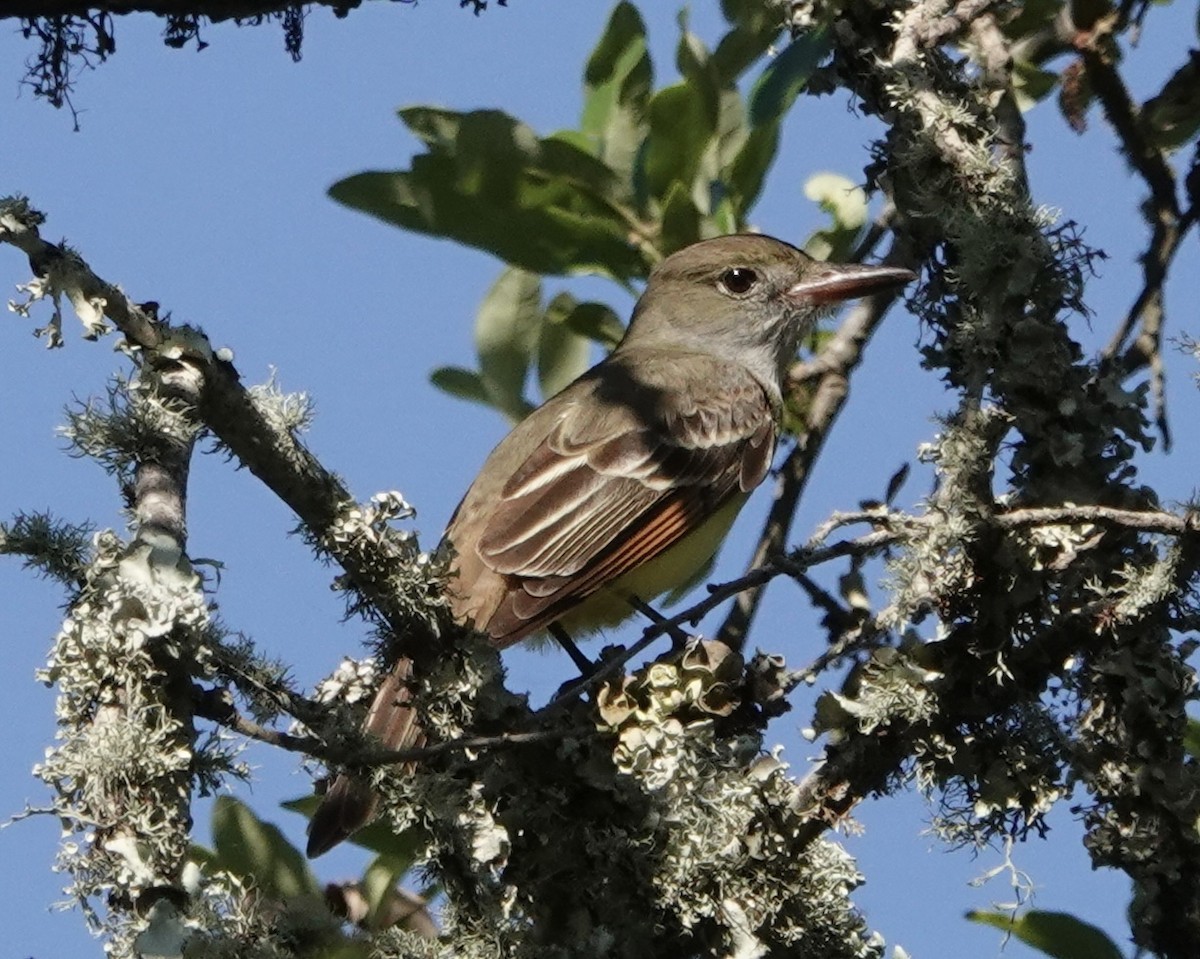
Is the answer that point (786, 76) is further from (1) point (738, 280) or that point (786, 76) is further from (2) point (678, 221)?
(1) point (738, 280)

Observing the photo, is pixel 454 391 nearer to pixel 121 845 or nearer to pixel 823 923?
pixel 823 923

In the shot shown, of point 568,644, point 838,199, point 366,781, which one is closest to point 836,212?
point 838,199

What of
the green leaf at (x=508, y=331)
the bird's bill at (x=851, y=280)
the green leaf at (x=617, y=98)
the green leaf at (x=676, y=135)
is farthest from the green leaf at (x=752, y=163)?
the green leaf at (x=508, y=331)

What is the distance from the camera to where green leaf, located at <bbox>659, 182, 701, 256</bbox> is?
18.3 feet

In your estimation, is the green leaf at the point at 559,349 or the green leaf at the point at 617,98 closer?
the green leaf at the point at 617,98

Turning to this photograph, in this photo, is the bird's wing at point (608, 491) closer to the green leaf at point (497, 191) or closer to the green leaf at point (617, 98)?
the green leaf at point (497, 191)

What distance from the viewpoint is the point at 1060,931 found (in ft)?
14.2

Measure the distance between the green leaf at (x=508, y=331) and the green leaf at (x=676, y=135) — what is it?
18.5 inches

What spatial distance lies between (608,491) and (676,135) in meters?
1.11

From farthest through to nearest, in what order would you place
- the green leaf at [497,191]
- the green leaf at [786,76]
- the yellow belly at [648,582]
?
the yellow belly at [648,582]
the green leaf at [497,191]
the green leaf at [786,76]

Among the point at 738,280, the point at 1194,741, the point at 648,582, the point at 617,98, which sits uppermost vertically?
the point at 738,280

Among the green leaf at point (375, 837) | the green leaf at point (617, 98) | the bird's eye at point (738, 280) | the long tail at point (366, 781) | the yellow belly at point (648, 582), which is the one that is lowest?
the long tail at point (366, 781)

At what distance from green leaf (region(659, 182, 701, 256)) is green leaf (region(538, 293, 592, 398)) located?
36 cm

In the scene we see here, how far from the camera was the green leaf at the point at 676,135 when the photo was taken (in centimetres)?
554
